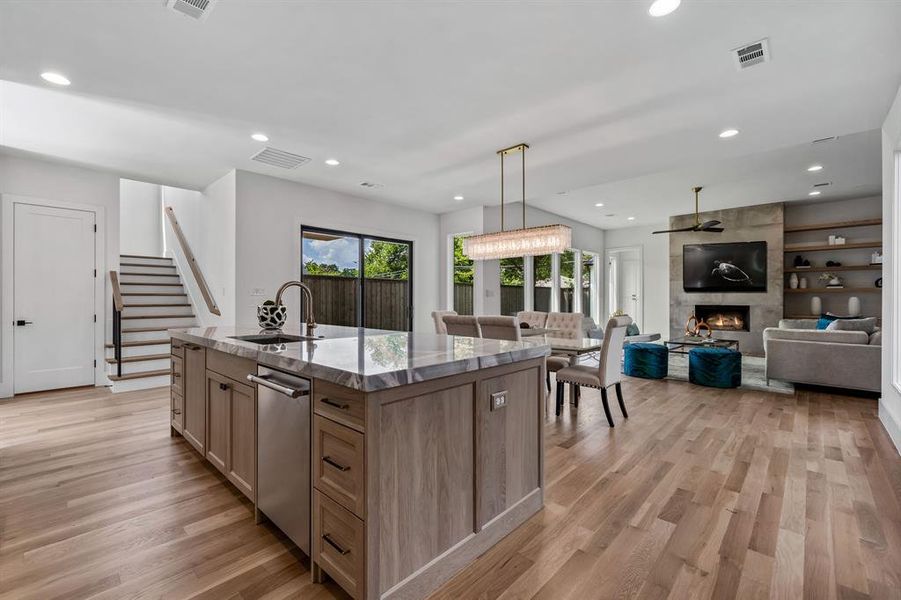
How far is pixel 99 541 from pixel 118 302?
12.8ft

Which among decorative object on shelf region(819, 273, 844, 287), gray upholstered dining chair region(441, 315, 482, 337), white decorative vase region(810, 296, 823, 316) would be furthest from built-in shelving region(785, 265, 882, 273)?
gray upholstered dining chair region(441, 315, 482, 337)

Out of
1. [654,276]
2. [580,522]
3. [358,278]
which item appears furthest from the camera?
[654,276]

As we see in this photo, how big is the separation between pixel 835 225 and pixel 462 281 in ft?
21.7

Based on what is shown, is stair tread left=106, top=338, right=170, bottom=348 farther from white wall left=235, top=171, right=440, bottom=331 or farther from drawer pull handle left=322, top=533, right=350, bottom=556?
drawer pull handle left=322, top=533, right=350, bottom=556

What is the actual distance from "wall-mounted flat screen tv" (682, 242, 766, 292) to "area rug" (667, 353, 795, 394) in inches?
56.9

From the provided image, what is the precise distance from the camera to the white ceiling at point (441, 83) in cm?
226

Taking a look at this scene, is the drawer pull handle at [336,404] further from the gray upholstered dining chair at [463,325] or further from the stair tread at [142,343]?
the stair tread at [142,343]

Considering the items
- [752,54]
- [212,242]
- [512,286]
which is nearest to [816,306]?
[512,286]

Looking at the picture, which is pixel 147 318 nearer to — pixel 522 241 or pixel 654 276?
pixel 522 241

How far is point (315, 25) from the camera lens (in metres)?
2.33

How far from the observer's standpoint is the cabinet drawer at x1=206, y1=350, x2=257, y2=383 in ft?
6.71

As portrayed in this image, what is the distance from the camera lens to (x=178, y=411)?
307 centimetres

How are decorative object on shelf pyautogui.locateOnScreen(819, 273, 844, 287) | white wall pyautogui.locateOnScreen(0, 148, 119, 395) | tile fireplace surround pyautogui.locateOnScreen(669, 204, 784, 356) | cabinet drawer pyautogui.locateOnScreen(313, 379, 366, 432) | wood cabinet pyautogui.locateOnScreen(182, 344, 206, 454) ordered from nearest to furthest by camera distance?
cabinet drawer pyautogui.locateOnScreen(313, 379, 366, 432) < wood cabinet pyautogui.locateOnScreen(182, 344, 206, 454) < white wall pyautogui.locateOnScreen(0, 148, 119, 395) < decorative object on shelf pyautogui.locateOnScreen(819, 273, 844, 287) < tile fireplace surround pyautogui.locateOnScreen(669, 204, 784, 356)

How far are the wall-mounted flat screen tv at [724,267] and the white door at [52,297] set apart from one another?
998 cm
